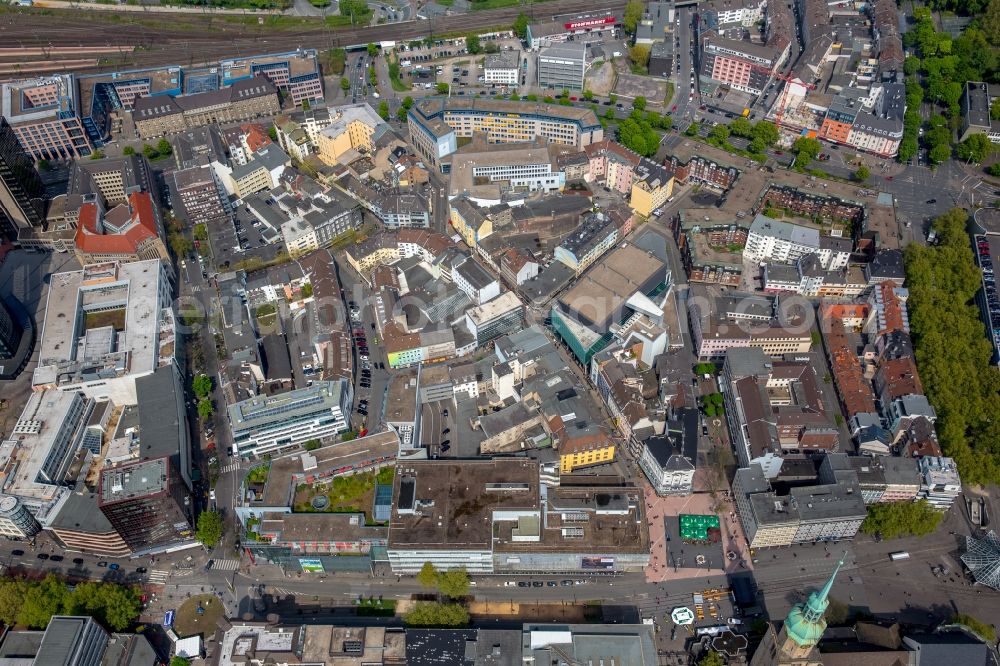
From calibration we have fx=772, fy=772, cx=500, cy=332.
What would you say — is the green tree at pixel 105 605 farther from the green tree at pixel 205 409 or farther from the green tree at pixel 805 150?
the green tree at pixel 805 150

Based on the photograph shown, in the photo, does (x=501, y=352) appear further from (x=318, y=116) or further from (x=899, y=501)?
(x=318, y=116)

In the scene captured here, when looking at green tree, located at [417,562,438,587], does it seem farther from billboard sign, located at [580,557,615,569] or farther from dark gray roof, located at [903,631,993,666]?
dark gray roof, located at [903,631,993,666]

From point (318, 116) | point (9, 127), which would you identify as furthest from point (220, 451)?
point (9, 127)

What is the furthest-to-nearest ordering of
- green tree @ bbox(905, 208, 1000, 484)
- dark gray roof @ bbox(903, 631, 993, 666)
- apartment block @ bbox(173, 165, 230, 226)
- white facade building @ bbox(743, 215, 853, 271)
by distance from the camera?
apartment block @ bbox(173, 165, 230, 226)
white facade building @ bbox(743, 215, 853, 271)
green tree @ bbox(905, 208, 1000, 484)
dark gray roof @ bbox(903, 631, 993, 666)

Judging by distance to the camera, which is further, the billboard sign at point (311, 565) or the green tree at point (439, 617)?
the billboard sign at point (311, 565)

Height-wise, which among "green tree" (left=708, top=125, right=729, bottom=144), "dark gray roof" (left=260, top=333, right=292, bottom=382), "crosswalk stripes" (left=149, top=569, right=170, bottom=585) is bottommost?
"crosswalk stripes" (left=149, top=569, right=170, bottom=585)

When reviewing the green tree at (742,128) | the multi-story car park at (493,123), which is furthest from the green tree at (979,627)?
the multi-story car park at (493,123)

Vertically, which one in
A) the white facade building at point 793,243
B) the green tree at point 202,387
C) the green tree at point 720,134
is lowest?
the green tree at point 202,387

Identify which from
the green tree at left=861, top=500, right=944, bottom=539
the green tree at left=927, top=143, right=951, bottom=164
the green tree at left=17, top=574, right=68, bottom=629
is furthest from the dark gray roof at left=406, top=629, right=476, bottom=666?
the green tree at left=927, top=143, right=951, bottom=164
